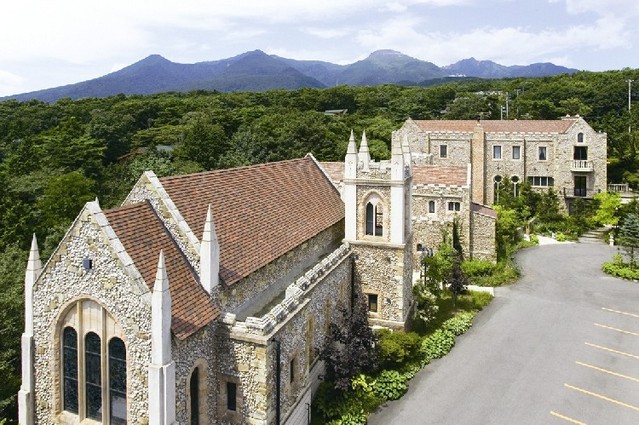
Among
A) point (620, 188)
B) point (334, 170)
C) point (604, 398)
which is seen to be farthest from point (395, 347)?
point (620, 188)

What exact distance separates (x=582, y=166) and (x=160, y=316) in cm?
5076

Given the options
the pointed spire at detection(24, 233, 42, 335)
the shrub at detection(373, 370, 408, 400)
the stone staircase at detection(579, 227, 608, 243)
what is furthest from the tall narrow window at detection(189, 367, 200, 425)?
the stone staircase at detection(579, 227, 608, 243)

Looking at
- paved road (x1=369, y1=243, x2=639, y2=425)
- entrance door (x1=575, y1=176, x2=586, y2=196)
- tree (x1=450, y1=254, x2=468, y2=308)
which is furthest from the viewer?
entrance door (x1=575, y1=176, x2=586, y2=196)

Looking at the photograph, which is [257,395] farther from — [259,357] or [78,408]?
[78,408]

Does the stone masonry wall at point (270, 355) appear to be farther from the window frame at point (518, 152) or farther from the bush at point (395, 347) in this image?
the window frame at point (518, 152)

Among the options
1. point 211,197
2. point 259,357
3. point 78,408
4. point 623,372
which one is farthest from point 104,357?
point 623,372

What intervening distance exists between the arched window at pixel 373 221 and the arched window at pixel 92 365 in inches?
605

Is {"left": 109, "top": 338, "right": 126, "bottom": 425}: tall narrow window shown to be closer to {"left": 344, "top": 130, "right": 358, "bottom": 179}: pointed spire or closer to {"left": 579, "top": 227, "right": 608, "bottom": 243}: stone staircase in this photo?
{"left": 344, "top": 130, "right": 358, "bottom": 179}: pointed spire

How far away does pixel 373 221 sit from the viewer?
2578cm

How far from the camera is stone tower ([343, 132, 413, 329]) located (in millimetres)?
25031

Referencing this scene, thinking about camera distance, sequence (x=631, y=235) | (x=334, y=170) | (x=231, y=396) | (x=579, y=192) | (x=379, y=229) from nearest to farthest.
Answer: (x=231, y=396), (x=379, y=229), (x=334, y=170), (x=631, y=235), (x=579, y=192)

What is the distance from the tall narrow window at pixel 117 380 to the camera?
1326 centimetres

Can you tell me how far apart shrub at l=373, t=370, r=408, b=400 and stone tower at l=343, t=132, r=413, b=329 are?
160 inches

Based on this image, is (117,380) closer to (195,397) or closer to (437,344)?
(195,397)
